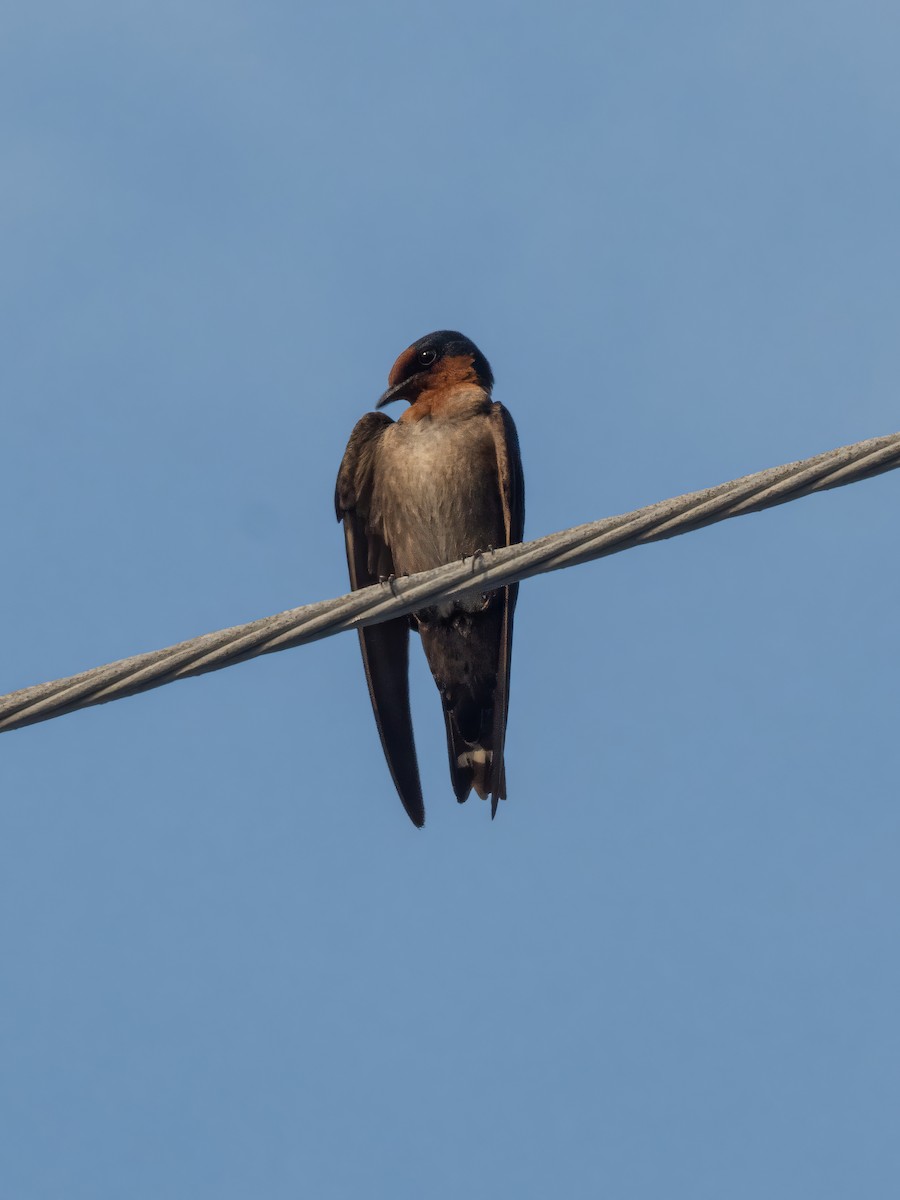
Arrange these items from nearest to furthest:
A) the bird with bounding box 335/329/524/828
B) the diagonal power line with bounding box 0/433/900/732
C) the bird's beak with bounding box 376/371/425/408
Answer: the diagonal power line with bounding box 0/433/900/732, the bird with bounding box 335/329/524/828, the bird's beak with bounding box 376/371/425/408

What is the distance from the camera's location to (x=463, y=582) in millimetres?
5734

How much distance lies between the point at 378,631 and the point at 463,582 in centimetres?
329

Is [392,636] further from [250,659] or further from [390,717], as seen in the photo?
[250,659]

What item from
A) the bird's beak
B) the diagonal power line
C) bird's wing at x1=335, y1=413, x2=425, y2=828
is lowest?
the diagonal power line

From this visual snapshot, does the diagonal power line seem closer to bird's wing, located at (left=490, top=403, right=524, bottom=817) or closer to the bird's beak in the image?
bird's wing, located at (left=490, top=403, right=524, bottom=817)

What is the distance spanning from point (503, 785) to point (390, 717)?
2.36 feet

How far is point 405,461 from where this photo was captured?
923 centimetres

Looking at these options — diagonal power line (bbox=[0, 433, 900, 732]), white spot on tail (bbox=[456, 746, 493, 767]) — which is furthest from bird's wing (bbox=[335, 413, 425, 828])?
diagonal power line (bbox=[0, 433, 900, 732])

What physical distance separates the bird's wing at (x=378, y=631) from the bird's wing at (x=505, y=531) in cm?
43

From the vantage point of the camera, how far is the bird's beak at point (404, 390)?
31.8 ft

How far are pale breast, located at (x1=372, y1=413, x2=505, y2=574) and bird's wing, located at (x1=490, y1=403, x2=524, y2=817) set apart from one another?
0.32 ft

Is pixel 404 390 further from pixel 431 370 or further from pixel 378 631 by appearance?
pixel 378 631

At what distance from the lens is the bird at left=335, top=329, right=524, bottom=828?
29.2 feet

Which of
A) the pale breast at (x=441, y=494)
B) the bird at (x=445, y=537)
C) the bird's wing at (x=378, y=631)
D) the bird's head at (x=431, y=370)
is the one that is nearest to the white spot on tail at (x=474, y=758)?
the bird at (x=445, y=537)
